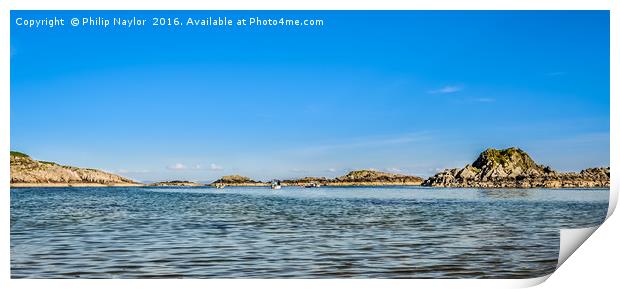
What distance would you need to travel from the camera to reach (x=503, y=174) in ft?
153

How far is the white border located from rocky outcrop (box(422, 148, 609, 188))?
2528 cm

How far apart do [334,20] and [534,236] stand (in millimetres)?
5117

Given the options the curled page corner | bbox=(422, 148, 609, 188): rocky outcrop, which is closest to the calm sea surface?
the curled page corner

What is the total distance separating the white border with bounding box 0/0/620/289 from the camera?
682 centimetres

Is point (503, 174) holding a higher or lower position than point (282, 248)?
higher

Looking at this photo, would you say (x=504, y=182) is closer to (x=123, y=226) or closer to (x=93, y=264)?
(x=123, y=226)

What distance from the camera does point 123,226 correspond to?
12.7 metres
